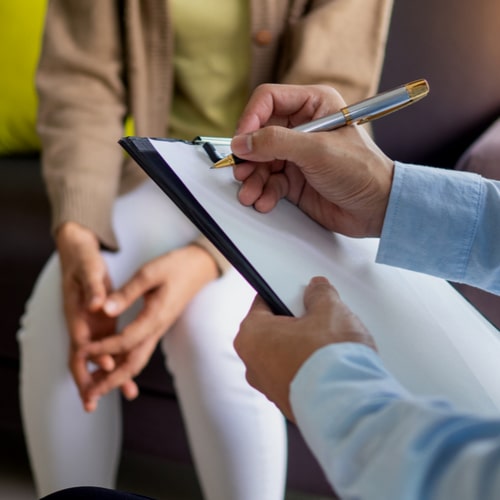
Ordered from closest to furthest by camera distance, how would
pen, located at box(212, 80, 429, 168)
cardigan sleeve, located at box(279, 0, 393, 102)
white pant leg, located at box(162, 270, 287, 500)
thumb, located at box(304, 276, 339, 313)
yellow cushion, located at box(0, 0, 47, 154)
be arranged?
thumb, located at box(304, 276, 339, 313) < pen, located at box(212, 80, 429, 168) < white pant leg, located at box(162, 270, 287, 500) < cardigan sleeve, located at box(279, 0, 393, 102) < yellow cushion, located at box(0, 0, 47, 154)

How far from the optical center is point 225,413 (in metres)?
0.74

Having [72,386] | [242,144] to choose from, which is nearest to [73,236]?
[72,386]

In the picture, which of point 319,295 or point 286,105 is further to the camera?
point 286,105

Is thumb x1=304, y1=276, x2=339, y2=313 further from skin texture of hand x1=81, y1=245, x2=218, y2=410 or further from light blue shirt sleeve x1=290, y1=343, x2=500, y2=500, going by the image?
skin texture of hand x1=81, y1=245, x2=218, y2=410

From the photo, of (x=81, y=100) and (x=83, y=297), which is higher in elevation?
(x=81, y=100)

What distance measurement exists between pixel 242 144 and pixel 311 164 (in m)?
0.06

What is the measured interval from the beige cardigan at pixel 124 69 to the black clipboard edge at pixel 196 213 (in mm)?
329

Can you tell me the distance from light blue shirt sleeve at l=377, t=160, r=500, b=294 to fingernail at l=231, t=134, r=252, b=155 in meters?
0.13

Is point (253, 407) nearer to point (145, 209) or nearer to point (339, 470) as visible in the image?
point (145, 209)

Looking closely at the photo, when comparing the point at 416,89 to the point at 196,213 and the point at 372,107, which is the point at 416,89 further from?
the point at 196,213

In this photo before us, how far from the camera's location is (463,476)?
302 mm

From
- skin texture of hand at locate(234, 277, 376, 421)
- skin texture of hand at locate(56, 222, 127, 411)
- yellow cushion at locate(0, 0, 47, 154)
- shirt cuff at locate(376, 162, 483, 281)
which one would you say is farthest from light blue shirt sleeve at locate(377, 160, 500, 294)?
yellow cushion at locate(0, 0, 47, 154)

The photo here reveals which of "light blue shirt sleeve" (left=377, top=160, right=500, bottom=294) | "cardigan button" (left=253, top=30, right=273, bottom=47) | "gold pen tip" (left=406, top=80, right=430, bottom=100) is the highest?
"gold pen tip" (left=406, top=80, right=430, bottom=100)

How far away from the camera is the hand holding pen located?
0.50 m
